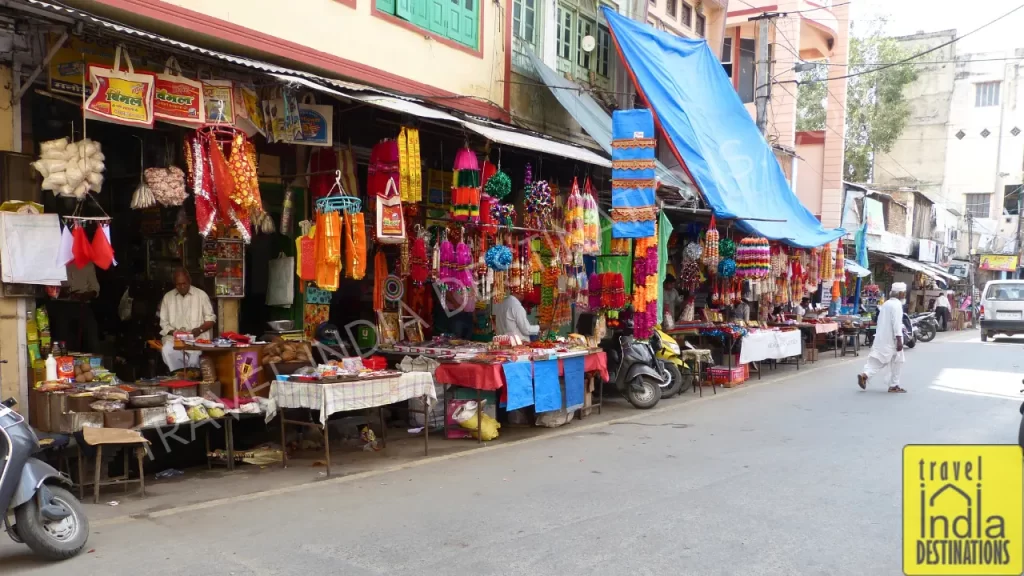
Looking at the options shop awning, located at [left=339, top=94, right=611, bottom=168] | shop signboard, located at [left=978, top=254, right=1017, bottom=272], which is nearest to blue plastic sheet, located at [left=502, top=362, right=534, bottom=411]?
shop awning, located at [left=339, top=94, right=611, bottom=168]

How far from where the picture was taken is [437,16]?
10547 millimetres

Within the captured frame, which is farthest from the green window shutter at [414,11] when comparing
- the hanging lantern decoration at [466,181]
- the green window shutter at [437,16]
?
the hanging lantern decoration at [466,181]

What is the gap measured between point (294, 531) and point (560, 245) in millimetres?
6713

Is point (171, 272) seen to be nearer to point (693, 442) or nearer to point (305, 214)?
point (305, 214)

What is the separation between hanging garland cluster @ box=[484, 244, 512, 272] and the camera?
10.1 meters

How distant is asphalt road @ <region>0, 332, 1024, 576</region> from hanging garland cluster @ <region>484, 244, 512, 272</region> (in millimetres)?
2561

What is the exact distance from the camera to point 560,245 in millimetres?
11188

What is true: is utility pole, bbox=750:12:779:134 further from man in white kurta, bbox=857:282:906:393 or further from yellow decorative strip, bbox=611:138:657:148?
yellow decorative strip, bbox=611:138:657:148

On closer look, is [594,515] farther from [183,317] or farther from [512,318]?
[512,318]

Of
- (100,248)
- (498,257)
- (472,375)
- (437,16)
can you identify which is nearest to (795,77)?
(437,16)

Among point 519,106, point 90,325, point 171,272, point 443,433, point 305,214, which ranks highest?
point 519,106

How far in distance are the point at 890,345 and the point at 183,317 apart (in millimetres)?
10829

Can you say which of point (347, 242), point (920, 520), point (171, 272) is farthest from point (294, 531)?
point (171, 272)

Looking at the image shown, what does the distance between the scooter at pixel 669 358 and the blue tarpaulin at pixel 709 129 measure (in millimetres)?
2385
